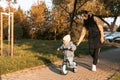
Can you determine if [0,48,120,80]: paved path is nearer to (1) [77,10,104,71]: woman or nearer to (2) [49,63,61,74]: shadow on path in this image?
(2) [49,63,61,74]: shadow on path

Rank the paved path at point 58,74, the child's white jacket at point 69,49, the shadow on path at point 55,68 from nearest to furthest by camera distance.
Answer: the paved path at point 58,74, the child's white jacket at point 69,49, the shadow on path at point 55,68

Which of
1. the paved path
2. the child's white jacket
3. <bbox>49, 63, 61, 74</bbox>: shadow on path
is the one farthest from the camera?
<bbox>49, 63, 61, 74</bbox>: shadow on path

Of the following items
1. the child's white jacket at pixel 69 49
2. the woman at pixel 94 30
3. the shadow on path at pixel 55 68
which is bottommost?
the shadow on path at pixel 55 68

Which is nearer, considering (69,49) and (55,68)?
(69,49)

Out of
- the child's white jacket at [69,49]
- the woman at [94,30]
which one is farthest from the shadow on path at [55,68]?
the woman at [94,30]

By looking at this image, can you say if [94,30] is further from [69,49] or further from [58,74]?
[58,74]

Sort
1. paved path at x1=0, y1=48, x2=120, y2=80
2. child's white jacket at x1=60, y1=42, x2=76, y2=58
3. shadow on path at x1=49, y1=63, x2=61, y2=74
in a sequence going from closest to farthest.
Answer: paved path at x1=0, y1=48, x2=120, y2=80
child's white jacket at x1=60, y1=42, x2=76, y2=58
shadow on path at x1=49, y1=63, x2=61, y2=74

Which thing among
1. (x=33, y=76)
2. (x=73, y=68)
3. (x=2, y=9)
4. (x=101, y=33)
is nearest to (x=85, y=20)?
(x=101, y=33)

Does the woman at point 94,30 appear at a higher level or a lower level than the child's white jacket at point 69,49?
higher

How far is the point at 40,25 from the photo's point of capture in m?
40.8

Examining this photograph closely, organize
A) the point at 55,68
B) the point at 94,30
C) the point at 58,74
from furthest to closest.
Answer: the point at 55,68, the point at 94,30, the point at 58,74

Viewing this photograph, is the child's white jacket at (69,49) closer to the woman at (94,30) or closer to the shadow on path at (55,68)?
the shadow on path at (55,68)

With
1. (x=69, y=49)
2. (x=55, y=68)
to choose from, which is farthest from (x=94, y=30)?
(x=55, y=68)

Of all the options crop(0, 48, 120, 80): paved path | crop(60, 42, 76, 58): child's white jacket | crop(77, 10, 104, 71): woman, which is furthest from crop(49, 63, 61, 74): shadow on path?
crop(77, 10, 104, 71): woman
